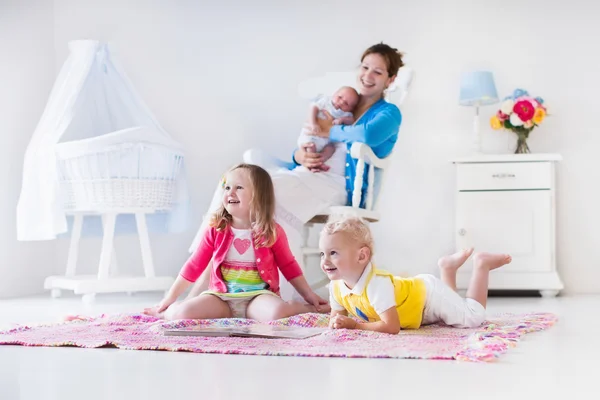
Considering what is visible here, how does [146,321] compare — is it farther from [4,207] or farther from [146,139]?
[4,207]

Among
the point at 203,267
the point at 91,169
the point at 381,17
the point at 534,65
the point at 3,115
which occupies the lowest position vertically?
the point at 203,267

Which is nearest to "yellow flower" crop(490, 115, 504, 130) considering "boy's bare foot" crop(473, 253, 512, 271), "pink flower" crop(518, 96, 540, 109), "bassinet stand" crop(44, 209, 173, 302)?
"pink flower" crop(518, 96, 540, 109)

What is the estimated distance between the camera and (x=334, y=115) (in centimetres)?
358

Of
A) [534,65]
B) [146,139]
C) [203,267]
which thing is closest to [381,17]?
[534,65]

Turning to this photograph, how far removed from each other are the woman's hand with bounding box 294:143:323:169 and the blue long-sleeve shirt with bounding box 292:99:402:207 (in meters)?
0.10

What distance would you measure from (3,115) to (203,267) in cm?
244

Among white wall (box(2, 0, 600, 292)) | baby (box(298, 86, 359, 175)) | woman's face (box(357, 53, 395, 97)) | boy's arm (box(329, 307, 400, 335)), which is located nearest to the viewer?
boy's arm (box(329, 307, 400, 335))

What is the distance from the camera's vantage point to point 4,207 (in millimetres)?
4535

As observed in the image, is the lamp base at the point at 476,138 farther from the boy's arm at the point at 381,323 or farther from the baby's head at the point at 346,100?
the boy's arm at the point at 381,323

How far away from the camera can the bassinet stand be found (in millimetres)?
→ 3924

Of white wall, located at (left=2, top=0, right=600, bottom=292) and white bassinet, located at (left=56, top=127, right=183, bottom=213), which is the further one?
white wall, located at (left=2, top=0, right=600, bottom=292)

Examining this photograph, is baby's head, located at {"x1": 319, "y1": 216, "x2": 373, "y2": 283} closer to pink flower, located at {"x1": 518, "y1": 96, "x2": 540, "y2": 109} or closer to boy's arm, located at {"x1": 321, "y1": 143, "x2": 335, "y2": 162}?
boy's arm, located at {"x1": 321, "y1": 143, "x2": 335, "y2": 162}

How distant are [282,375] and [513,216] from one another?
9.46ft

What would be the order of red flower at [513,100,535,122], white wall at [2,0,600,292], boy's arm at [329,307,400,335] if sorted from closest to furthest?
1. boy's arm at [329,307,400,335]
2. red flower at [513,100,535,122]
3. white wall at [2,0,600,292]
